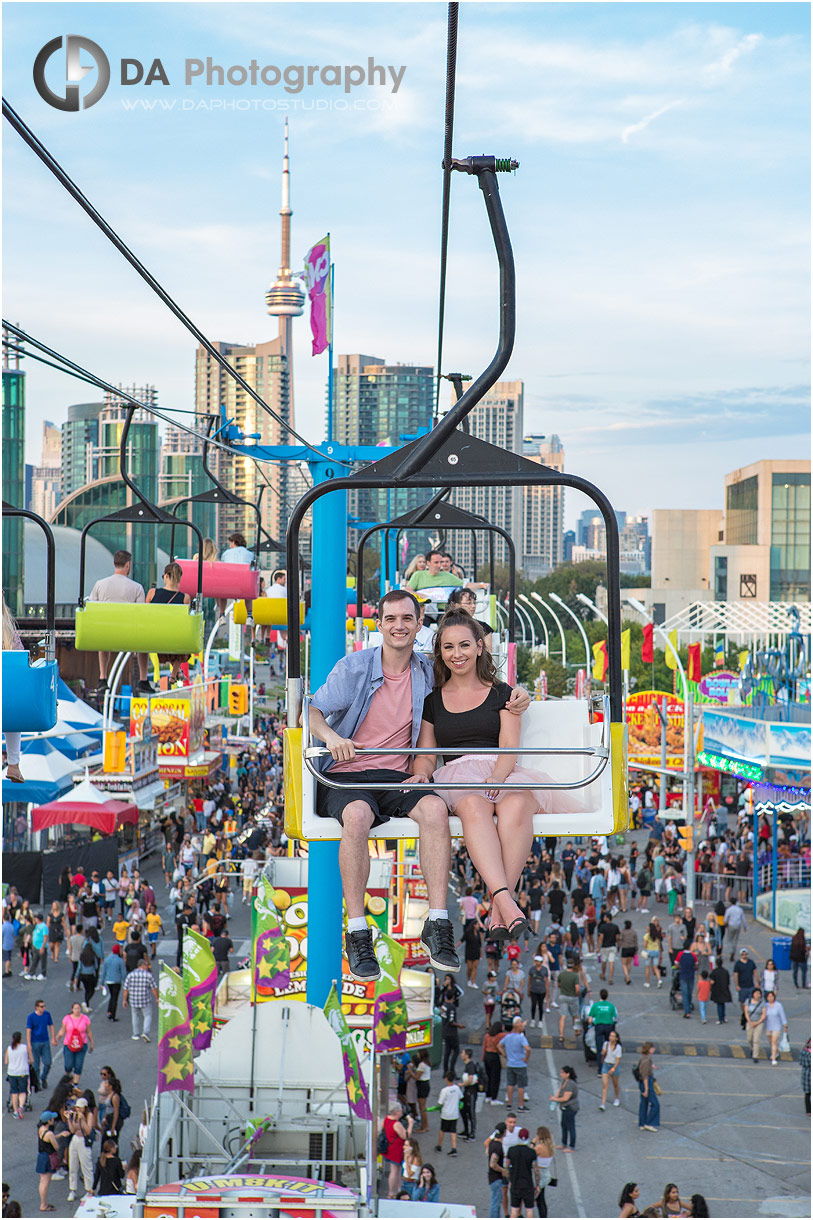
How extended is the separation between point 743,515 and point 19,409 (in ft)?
219

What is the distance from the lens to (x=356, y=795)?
15.6 feet

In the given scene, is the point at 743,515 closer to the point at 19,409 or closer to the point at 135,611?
the point at 19,409

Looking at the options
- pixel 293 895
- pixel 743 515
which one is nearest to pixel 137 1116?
pixel 293 895

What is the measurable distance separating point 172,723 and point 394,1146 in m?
15.2

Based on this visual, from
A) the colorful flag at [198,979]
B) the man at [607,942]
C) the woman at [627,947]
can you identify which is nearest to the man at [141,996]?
the colorful flag at [198,979]

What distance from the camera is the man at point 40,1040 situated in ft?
46.5

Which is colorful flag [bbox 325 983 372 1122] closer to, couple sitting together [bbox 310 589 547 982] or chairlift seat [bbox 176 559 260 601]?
chairlift seat [bbox 176 559 260 601]

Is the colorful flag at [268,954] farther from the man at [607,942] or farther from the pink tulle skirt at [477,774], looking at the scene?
the man at [607,942]

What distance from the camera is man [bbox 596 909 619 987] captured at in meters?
19.5

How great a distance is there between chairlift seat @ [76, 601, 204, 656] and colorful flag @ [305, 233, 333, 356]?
6.13 meters

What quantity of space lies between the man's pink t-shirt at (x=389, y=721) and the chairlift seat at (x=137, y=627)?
12.2 feet

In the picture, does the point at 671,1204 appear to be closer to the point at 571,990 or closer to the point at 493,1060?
the point at 493,1060

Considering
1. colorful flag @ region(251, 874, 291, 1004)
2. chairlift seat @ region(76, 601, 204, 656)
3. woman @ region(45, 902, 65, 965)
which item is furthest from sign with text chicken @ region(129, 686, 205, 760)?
chairlift seat @ region(76, 601, 204, 656)

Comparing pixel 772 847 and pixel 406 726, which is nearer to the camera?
pixel 406 726
